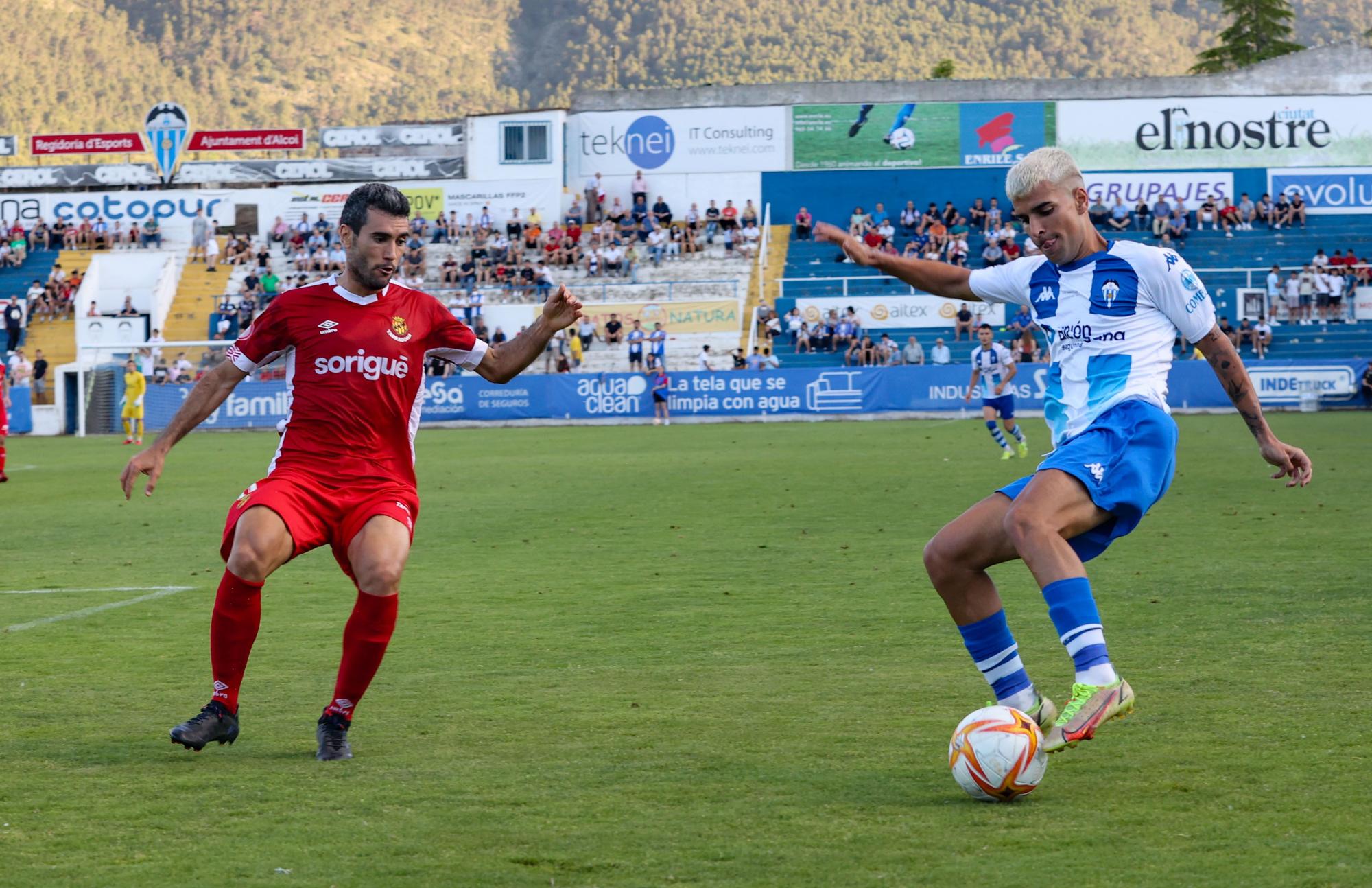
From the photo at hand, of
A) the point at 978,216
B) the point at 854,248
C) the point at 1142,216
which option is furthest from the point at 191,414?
the point at 1142,216

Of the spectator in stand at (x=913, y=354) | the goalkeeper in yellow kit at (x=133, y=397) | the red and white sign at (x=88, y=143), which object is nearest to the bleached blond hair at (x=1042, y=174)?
the goalkeeper in yellow kit at (x=133, y=397)

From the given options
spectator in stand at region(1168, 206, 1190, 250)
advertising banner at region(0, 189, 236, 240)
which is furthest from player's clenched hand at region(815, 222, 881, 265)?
advertising banner at region(0, 189, 236, 240)

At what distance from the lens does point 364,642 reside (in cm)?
581

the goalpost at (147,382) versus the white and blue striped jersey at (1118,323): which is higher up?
the white and blue striped jersey at (1118,323)

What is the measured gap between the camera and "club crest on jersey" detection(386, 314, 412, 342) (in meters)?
6.19

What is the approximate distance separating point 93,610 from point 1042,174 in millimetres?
6694

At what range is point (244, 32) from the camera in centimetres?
17288

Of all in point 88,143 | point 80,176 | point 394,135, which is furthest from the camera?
point 88,143

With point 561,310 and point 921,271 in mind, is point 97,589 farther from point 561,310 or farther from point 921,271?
point 921,271

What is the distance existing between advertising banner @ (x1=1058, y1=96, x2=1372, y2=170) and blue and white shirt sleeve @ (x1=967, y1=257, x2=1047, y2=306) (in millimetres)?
48103

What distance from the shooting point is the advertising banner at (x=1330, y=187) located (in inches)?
1977

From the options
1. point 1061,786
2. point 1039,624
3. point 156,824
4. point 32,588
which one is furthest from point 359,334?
point 32,588

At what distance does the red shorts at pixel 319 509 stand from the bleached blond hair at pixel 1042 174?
2.43 m

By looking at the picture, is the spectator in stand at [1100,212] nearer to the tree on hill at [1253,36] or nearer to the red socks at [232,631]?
the tree on hill at [1253,36]
